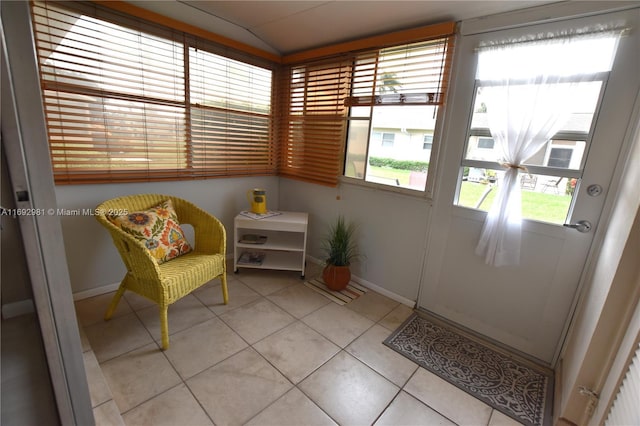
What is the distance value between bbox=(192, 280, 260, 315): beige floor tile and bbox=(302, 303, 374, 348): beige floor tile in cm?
53

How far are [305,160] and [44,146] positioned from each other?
90.7 inches

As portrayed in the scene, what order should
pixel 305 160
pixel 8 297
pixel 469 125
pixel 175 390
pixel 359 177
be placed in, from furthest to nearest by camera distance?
pixel 305 160, pixel 359 177, pixel 469 125, pixel 175 390, pixel 8 297

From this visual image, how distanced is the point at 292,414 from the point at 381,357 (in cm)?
66

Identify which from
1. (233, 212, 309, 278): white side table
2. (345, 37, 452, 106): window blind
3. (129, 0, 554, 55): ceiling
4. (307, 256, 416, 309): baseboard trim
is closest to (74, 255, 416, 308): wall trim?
(307, 256, 416, 309): baseboard trim

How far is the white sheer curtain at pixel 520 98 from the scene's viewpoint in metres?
1.51

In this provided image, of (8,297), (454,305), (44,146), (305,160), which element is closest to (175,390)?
(8,297)

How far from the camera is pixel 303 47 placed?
2.73 metres

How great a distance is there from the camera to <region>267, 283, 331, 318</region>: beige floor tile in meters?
2.22

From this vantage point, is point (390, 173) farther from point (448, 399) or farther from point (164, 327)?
point (164, 327)

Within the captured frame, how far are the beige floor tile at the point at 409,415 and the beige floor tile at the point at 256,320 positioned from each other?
0.86 metres

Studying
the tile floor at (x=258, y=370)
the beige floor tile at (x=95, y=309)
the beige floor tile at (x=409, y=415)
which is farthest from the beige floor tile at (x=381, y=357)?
the beige floor tile at (x=95, y=309)

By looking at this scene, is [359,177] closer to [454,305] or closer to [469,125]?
[469,125]

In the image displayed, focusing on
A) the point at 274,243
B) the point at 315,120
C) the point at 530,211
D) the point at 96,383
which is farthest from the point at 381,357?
the point at 315,120

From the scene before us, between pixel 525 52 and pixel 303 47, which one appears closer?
pixel 525 52
